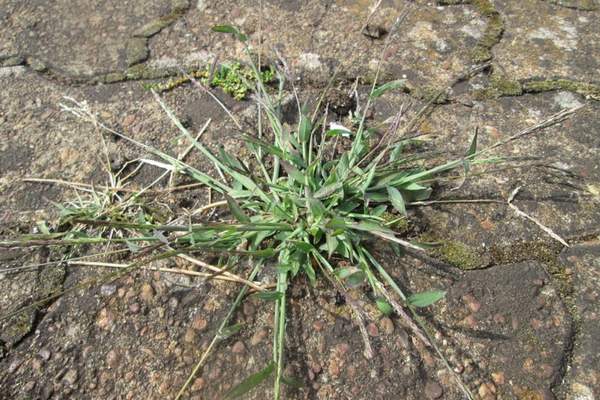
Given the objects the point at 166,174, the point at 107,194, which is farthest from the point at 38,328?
the point at 166,174

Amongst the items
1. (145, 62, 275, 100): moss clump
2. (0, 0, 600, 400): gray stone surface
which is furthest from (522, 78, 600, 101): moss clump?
(145, 62, 275, 100): moss clump

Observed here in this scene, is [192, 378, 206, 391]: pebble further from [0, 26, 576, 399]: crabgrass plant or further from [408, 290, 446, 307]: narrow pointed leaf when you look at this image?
[408, 290, 446, 307]: narrow pointed leaf

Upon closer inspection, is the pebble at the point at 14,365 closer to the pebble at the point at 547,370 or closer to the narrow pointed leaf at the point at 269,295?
the narrow pointed leaf at the point at 269,295

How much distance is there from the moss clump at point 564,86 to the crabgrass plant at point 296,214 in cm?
30

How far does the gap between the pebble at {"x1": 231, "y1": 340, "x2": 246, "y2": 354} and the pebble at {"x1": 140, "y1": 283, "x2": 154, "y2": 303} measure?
209mm

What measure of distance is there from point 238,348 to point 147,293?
9.1 inches

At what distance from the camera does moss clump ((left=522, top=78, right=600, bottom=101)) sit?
1.47m

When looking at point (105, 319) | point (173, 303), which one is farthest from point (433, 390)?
point (105, 319)

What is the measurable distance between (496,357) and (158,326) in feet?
2.21

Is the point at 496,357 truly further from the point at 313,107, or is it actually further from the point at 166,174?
the point at 166,174

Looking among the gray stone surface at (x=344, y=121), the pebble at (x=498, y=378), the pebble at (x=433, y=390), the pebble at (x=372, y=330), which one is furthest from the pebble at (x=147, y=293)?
the pebble at (x=498, y=378)

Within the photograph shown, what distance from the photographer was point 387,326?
109cm

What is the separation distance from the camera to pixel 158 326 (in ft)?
3.58

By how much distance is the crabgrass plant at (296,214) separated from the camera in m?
1.07
